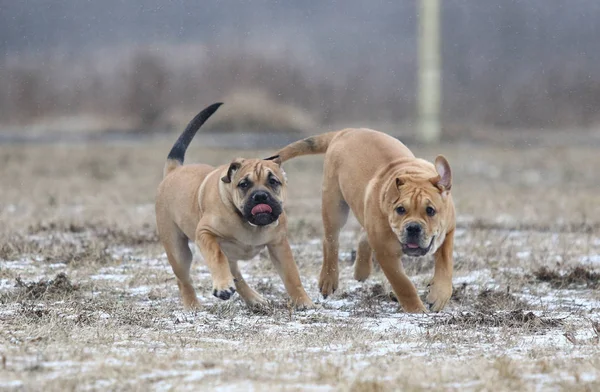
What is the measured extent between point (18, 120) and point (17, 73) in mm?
2366

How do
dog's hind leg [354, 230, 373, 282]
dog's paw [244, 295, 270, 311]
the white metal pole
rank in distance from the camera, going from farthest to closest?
1. the white metal pole
2. dog's hind leg [354, 230, 373, 282]
3. dog's paw [244, 295, 270, 311]

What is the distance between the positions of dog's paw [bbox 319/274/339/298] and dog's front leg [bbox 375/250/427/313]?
87cm

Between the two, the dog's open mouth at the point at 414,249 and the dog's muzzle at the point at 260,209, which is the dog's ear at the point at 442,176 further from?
the dog's muzzle at the point at 260,209

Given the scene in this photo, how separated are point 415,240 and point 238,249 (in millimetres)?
1208

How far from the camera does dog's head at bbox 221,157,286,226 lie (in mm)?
6621

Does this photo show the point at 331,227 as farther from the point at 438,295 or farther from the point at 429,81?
the point at 429,81

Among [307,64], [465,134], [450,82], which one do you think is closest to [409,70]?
[450,82]

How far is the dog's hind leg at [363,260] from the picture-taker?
7637 mm

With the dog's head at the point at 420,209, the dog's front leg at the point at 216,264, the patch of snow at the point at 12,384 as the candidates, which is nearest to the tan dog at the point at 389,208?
the dog's head at the point at 420,209

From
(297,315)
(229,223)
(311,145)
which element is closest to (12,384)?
(297,315)

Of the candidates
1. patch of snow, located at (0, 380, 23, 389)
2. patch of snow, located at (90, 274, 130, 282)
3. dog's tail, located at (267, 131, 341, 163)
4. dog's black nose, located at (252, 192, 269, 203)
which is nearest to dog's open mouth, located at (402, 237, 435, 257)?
dog's black nose, located at (252, 192, 269, 203)

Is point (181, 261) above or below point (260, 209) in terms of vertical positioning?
below

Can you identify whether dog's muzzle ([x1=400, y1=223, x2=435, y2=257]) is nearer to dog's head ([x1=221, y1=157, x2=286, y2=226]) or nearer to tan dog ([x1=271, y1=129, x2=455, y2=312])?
tan dog ([x1=271, y1=129, x2=455, y2=312])

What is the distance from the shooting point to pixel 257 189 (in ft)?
21.9
